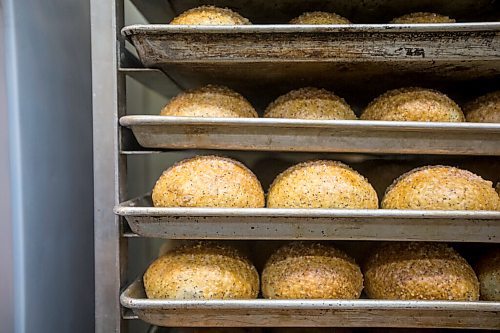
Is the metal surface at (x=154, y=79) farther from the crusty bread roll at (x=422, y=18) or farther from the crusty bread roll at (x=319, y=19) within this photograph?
the crusty bread roll at (x=422, y=18)

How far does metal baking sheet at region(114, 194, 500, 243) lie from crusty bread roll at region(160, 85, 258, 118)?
0.88ft

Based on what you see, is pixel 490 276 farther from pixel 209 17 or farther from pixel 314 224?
pixel 209 17

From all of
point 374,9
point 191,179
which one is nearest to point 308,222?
point 191,179

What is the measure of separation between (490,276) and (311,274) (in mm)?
465

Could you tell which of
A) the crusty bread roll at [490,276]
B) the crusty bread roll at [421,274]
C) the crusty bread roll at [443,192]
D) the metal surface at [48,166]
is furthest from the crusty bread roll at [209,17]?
the crusty bread roll at [490,276]

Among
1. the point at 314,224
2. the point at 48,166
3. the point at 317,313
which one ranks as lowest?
the point at 317,313

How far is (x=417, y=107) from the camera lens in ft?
3.69

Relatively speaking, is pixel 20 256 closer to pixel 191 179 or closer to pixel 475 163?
pixel 191 179

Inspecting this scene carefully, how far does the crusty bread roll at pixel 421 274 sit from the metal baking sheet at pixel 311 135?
0.25 metres

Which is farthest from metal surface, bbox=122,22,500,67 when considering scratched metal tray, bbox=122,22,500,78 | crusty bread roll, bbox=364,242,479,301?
crusty bread roll, bbox=364,242,479,301

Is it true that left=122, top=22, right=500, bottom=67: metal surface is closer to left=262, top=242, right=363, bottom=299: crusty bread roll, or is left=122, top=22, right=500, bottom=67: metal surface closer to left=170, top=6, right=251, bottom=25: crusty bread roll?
left=170, top=6, right=251, bottom=25: crusty bread roll

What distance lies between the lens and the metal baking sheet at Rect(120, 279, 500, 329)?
3.20 feet

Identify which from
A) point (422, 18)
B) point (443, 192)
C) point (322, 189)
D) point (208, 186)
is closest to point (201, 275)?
point (208, 186)

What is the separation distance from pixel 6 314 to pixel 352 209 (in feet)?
2.60
